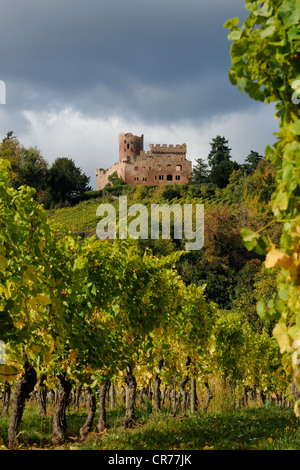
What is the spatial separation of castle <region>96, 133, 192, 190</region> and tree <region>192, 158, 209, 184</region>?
1443mm

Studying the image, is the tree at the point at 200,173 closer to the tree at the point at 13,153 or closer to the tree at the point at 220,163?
the tree at the point at 220,163

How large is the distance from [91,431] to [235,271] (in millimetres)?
36860

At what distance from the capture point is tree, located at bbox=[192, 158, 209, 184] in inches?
3019

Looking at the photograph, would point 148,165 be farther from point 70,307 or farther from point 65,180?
point 70,307

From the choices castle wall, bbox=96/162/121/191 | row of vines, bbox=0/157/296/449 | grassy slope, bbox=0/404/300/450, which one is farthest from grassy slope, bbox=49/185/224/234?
row of vines, bbox=0/157/296/449

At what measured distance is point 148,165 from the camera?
79.4 m

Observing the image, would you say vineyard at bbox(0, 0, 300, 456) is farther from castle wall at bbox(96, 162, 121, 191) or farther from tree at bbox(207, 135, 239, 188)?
castle wall at bbox(96, 162, 121, 191)

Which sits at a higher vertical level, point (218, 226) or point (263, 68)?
point (218, 226)

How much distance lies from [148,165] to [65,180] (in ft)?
Answer: 52.8

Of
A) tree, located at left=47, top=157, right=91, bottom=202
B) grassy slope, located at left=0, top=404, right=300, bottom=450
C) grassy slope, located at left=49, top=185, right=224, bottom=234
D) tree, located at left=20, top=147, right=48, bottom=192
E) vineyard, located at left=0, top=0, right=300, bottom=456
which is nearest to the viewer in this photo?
vineyard, located at left=0, top=0, right=300, bottom=456

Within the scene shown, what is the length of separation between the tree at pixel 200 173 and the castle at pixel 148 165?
1.44 metres

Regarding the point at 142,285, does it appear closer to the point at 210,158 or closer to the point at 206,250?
the point at 206,250

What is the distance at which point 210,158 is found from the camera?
82250 mm
